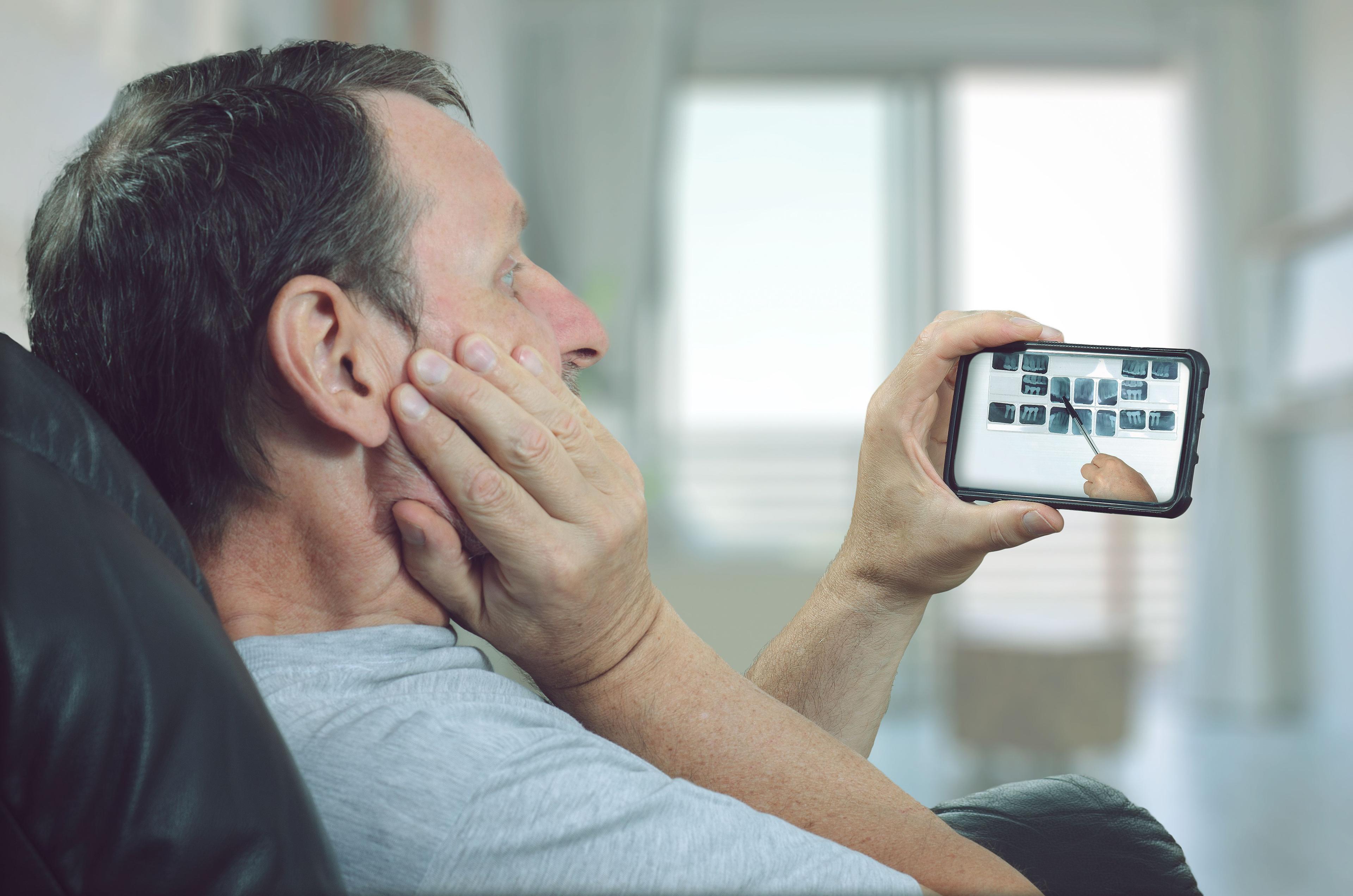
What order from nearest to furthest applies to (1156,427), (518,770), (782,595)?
(518,770) < (1156,427) < (782,595)

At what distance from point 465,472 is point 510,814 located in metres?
0.21

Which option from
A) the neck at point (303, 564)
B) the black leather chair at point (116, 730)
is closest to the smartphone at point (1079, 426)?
the neck at point (303, 564)

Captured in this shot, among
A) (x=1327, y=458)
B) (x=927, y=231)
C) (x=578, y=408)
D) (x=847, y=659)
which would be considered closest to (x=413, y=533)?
(x=578, y=408)

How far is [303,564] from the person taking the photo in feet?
2.23

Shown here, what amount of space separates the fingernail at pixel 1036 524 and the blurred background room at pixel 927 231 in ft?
10.7

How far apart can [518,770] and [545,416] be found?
0.74 feet

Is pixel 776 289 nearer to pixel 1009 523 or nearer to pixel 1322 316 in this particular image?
pixel 1322 316

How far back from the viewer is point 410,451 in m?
0.65

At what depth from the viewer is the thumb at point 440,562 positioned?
66 centimetres

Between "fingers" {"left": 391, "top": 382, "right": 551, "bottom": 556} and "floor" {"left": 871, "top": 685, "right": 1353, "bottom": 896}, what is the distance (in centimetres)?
213

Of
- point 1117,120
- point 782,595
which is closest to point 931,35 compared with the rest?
point 1117,120

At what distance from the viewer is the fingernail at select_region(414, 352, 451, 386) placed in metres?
0.62

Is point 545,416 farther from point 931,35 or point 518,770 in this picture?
point 931,35

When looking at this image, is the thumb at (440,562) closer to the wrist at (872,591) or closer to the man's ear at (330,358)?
the man's ear at (330,358)
